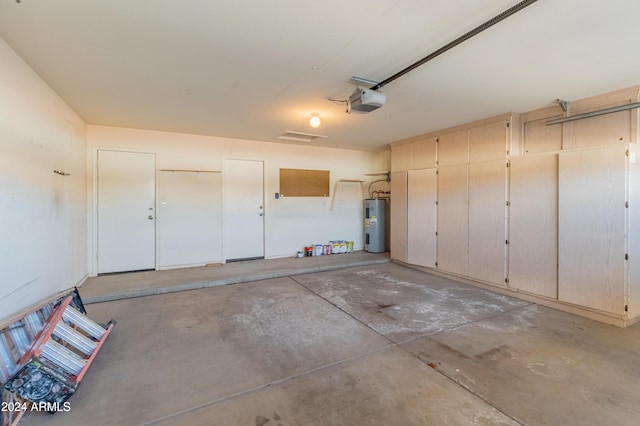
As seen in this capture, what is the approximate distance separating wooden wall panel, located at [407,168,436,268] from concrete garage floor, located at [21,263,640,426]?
1600 millimetres

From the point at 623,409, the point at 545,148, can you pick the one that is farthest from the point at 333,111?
the point at 623,409

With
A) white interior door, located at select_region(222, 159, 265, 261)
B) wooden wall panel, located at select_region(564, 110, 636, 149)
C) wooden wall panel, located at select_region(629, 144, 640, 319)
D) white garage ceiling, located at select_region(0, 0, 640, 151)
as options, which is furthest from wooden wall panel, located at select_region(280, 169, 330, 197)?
wooden wall panel, located at select_region(629, 144, 640, 319)

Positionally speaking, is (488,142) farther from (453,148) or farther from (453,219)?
(453,219)

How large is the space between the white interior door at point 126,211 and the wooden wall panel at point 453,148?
519 centimetres

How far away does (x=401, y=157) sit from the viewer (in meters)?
5.98

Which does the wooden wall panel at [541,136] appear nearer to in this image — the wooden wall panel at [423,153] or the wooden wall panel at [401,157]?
the wooden wall panel at [423,153]

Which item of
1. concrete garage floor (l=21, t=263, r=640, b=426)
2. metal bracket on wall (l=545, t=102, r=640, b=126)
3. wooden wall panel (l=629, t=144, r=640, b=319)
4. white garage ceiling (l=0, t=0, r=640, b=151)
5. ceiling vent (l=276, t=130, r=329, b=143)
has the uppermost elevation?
ceiling vent (l=276, t=130, r=329, b=143)

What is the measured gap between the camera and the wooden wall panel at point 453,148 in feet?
15.4

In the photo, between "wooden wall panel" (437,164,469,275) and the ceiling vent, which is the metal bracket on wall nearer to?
"wooden wall panel" (437,164,469,275)

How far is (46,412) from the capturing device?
1.82m

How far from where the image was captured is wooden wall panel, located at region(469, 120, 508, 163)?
418cm

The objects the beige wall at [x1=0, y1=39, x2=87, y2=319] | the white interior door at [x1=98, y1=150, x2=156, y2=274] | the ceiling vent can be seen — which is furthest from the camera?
the ceiling vent

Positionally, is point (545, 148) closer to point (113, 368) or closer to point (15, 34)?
point (113, 368)

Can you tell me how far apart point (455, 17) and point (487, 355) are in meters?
2.70
